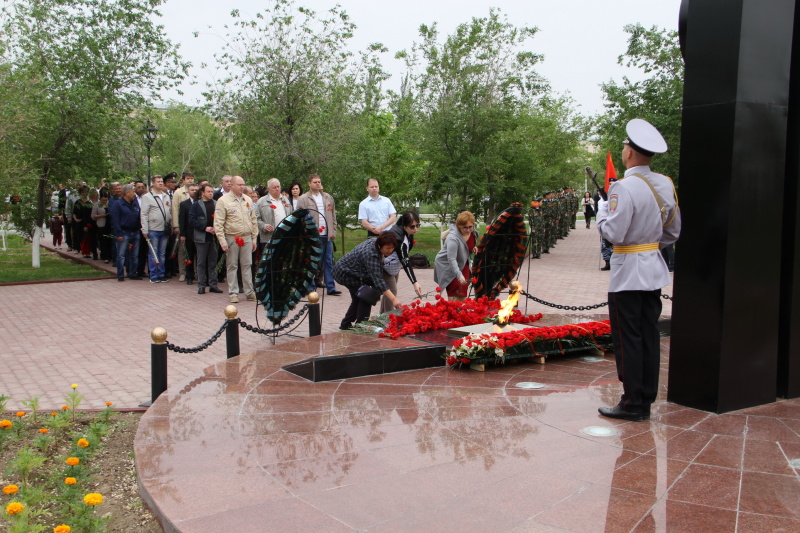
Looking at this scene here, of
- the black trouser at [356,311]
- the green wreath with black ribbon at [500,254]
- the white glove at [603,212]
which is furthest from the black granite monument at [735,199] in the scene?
the green wreath with black ribbon at [500,254]

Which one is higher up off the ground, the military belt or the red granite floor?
the military belt

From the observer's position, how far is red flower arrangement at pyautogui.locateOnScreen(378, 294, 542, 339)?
758 cm

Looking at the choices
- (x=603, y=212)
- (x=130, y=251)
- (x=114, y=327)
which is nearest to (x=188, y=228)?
(x=130, y=251)

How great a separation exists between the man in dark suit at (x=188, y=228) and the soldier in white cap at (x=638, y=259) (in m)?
9.52

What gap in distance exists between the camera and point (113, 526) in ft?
13.0

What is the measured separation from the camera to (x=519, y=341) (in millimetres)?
6676

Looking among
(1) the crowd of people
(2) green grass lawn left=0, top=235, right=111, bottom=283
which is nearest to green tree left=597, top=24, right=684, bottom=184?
(1) the crowd of people

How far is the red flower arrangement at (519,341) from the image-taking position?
21.3ft

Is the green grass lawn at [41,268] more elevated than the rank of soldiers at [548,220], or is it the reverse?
the rank of soldiers at [548,220]

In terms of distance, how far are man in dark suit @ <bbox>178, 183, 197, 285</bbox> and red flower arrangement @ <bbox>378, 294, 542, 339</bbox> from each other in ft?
20.9

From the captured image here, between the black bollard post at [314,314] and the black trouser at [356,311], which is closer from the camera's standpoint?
the black bollard post at [314,314]

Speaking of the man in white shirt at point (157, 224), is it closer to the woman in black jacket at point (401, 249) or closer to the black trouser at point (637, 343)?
the woman in black jacket at point (401, 249)

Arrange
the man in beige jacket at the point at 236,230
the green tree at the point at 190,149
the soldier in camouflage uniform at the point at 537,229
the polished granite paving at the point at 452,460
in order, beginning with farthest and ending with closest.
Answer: the green tree at the point at 190,149
the soldier in camouflage uniform at the point at 537,229
the man in beige jacket at the point at 236,230
the polished granite paving at the point at 452,460

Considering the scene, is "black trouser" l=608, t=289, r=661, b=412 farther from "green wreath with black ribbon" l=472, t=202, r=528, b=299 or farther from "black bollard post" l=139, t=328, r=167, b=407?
A: "green wreath with black ribbon" l=472, t=202, r=528, b=299
